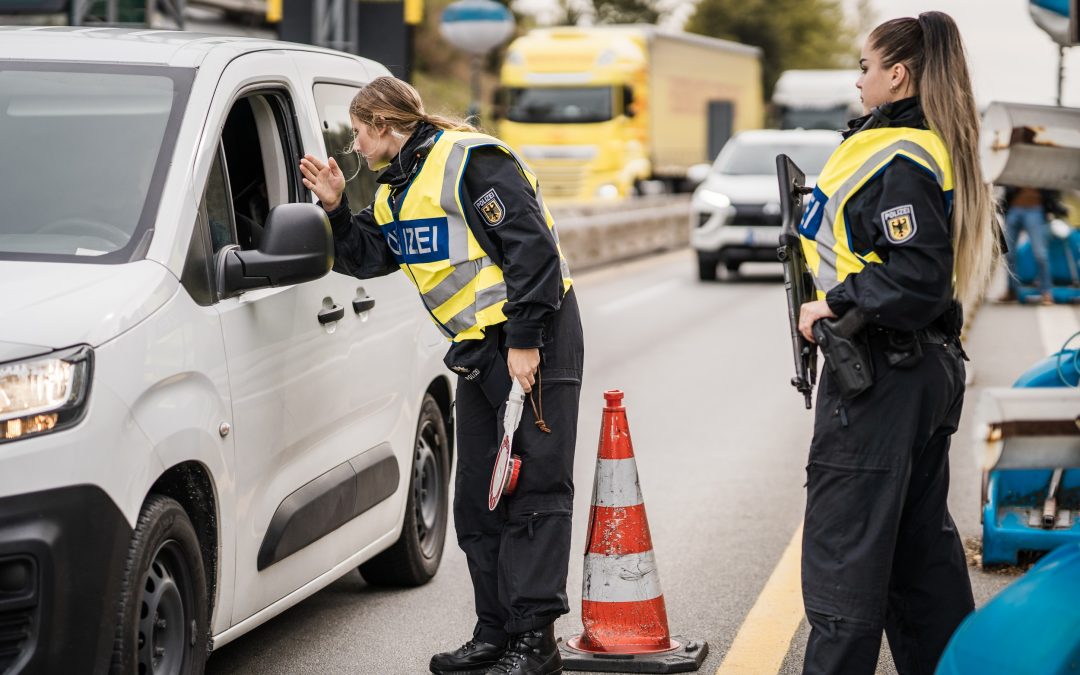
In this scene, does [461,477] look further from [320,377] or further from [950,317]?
[950,317]

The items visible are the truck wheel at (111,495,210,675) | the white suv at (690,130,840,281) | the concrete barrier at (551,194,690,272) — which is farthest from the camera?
the concrete barrier at (551,194,690,272)

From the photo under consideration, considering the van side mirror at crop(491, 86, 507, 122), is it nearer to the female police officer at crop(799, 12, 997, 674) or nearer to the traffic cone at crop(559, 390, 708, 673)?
the traffic cone at crop(559, 390, 708, 673)

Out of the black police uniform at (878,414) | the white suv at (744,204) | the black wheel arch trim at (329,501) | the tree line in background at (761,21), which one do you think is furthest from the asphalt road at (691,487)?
the tree line in background at (761,21)

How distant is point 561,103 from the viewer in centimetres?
3316

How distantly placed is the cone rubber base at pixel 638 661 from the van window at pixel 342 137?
63.8 inches

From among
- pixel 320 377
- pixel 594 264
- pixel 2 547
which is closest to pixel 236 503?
pixel 320 377

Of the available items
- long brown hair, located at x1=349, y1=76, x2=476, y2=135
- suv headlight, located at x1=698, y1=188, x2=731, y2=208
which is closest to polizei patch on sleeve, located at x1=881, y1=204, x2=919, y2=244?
long brown hair, located at x1=349, y1=76, x2=476, y2=135

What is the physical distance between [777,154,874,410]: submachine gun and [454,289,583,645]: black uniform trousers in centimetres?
75

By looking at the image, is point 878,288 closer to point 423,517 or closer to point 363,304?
point 363,304

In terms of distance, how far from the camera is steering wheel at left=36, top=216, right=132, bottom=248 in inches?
165

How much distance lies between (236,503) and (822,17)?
8665 centimetres

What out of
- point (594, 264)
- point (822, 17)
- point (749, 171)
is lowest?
point (594, 264)

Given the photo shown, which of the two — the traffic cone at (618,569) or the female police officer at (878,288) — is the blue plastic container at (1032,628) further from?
the traffic cone at (618,569)

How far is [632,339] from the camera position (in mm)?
15227
